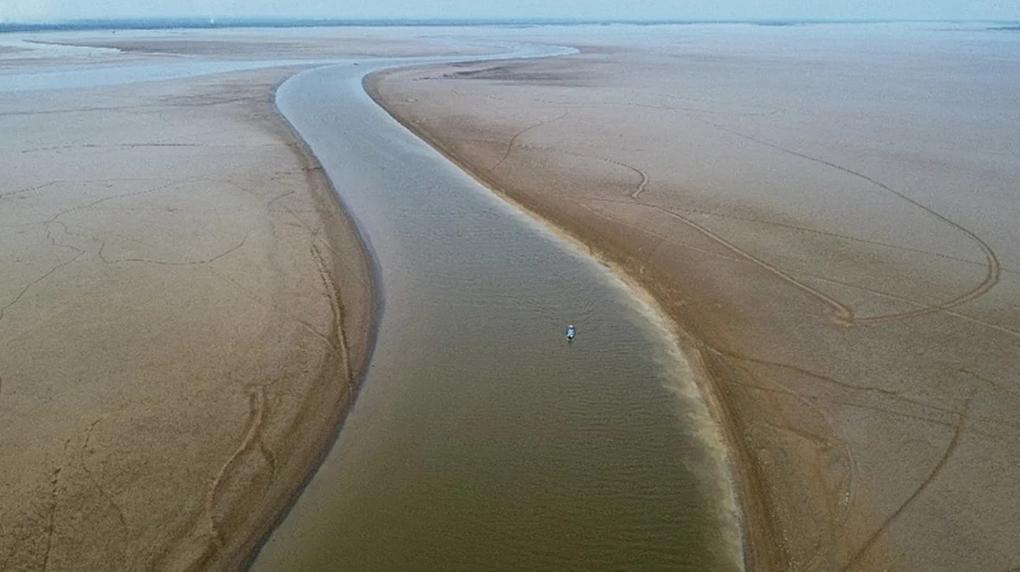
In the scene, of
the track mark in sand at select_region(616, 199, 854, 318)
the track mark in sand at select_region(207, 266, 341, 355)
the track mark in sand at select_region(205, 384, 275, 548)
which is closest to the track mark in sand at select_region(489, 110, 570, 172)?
the track mark in sand at select_region(616, 199, 854, 318)

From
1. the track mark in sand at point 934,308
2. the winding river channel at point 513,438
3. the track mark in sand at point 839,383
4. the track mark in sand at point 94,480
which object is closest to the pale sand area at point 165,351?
the track mark in sand at point 94,480

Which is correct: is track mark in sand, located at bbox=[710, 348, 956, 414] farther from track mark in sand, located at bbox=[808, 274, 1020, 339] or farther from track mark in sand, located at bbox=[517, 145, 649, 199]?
track mark in sand, located at bbox=[517, 145, 649, 199]

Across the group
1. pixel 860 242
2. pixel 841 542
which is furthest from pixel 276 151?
pixel 841 542

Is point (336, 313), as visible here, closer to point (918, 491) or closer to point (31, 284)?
point (31, 284)

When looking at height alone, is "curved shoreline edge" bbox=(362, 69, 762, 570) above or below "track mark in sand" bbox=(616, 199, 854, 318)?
below

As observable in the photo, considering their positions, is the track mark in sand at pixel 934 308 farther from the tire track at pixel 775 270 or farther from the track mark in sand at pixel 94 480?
the track mark in sand at pixel 94 480
